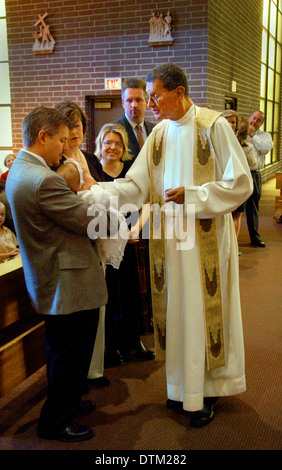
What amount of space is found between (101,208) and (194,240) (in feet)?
1.77

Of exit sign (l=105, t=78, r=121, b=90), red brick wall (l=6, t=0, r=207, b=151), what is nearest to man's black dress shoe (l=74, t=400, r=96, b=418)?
red brick wall (l=6, t=0, r=207, b=151)

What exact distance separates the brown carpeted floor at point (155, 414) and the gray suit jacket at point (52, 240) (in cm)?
70

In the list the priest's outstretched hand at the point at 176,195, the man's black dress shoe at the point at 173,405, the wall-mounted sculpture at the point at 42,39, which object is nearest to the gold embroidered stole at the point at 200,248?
the priest's outstretched hand at the point at 176,195

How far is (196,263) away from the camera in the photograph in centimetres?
244

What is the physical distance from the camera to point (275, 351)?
338cm

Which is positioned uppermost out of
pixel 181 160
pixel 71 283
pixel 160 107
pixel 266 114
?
pixel 266 114

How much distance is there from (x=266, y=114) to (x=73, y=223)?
12.8 metres

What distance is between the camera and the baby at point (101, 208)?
7.14 feet

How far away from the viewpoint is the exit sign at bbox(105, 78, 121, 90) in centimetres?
734

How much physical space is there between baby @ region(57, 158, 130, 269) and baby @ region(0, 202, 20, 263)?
5.99 feet

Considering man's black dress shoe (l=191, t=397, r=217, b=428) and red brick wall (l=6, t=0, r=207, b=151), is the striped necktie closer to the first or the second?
man's black dress shoe (l=191, t=397, r=217, b=428)

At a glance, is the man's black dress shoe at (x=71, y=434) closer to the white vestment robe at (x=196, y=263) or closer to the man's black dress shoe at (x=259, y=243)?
the white vestment robe at (x=196, y=263)
